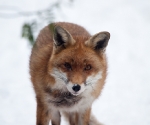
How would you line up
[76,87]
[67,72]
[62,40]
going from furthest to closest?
[62,40] < [67,72] < [76,87]

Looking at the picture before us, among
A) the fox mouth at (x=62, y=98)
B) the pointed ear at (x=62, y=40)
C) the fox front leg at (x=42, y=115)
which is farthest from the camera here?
the fox front leg at (x=42, y=115)

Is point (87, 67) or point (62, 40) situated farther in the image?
point (62, 40)

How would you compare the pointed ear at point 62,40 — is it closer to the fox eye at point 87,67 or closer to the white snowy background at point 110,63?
the fox eye at point 87,67

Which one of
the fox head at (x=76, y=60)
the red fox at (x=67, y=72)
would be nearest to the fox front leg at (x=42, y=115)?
the red fox at (x=67, y=72)

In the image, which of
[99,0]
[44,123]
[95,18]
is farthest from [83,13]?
[44,123]

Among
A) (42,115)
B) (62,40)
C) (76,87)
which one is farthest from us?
(42,115)

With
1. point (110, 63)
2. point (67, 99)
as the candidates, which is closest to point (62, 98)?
point (67, 99)

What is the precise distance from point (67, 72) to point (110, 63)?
651 centimetres

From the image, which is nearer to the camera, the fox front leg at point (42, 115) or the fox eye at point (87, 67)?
the fox eye at point (87, 67)

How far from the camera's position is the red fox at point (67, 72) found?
15.9 feet

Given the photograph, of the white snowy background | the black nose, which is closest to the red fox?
the black nose

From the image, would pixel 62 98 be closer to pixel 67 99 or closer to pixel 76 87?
pixel 67 99

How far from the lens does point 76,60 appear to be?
16.1 ft

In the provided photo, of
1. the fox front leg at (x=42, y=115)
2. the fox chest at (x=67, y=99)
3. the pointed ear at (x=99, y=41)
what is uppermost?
the pointed ear at (x=99, y=41)
